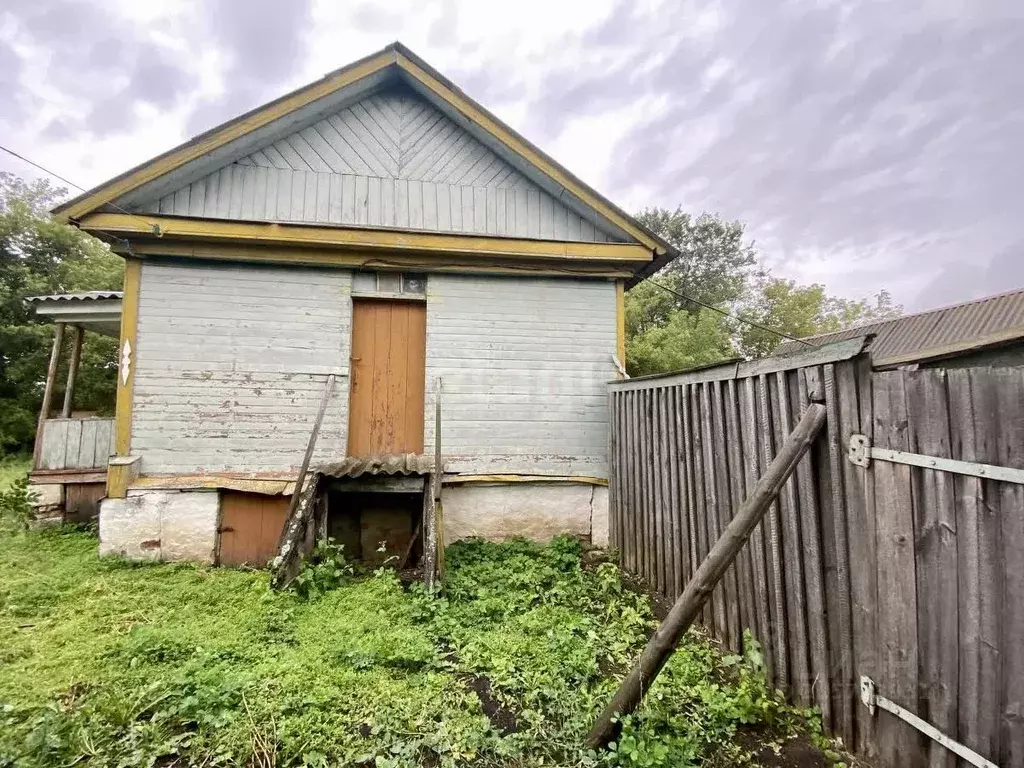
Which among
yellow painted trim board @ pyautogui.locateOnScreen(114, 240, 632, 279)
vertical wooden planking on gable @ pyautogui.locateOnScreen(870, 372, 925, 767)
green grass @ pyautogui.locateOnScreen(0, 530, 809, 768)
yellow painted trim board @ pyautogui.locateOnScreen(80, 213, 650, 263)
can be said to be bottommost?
green grass @ pyautogui.locateOnScreen(0, 530, 809, 768)

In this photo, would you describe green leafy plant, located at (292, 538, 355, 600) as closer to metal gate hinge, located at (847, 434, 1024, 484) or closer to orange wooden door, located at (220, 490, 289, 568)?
orange wooden door, located at (220, 490, 289, 568)

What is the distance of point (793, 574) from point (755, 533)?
1.13 feet

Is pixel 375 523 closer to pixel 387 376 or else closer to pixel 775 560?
pixel 387 376

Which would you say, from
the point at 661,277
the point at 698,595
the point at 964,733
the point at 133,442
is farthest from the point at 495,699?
the point at 661,277

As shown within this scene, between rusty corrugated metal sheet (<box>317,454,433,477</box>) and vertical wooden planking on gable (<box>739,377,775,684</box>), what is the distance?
3.23 metres

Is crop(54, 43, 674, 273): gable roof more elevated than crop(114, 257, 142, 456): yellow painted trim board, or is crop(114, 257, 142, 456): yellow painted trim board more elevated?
crop(54, 43, 674, 273): gable roof

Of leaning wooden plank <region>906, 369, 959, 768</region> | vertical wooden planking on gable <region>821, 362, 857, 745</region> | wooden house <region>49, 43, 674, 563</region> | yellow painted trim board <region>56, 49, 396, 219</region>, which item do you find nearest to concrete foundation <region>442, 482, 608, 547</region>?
wooden house <region>49, 43, 674, 563</region>

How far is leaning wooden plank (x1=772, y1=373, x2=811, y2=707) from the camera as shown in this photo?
2.51m

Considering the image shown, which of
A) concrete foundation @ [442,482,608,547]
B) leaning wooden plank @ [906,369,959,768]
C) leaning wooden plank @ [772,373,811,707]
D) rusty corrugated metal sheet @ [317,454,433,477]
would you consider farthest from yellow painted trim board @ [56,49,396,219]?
leaning wooden plank @ [906,369,959,768]

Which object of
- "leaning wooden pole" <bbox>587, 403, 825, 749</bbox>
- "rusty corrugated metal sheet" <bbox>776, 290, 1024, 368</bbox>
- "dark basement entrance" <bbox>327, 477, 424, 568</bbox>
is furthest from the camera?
"rusty corrugated metal sheet" <bbox>776, 290, 1024, 368</bbox>

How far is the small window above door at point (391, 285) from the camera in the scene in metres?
5.78

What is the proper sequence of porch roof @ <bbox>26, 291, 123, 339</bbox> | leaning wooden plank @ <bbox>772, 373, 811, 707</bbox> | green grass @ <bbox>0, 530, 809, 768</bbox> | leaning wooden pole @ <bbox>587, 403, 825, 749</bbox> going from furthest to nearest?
porch roof @ <bbox>26, 291, 123, 339</bbox>
leaning wooden plank @ <bbox>772, 373, 811, 707</bbox>
green grass @ <bbox>0, 530, 809, 768</bbox>
leaning wooden pole @ <bbox>587, 403, 825, 749</bbox>

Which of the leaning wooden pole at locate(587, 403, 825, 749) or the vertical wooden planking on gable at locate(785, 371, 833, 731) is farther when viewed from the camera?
the vertical wooden planking on gable at locate(785, 371, 833, 731)

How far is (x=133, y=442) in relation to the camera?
204 inches
